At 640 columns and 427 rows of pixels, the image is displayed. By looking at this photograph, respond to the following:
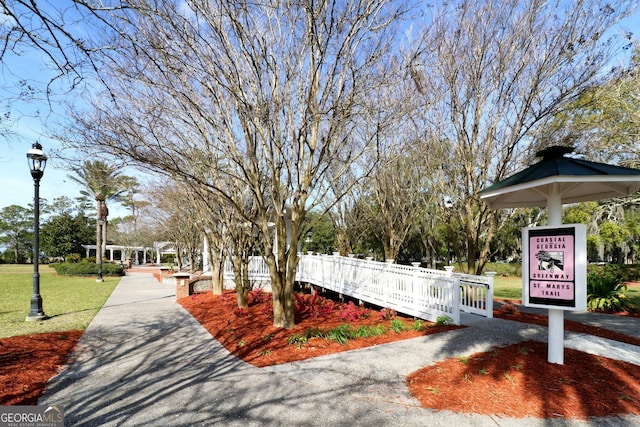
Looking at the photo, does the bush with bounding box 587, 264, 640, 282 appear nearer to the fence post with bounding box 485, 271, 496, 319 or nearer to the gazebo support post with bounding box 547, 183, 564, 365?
the fence post with bounding box 485, 271, 496, 319

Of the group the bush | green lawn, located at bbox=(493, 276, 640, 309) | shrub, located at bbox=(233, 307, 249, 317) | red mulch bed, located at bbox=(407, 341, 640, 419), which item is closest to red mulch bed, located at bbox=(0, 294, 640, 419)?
red mulch bed, located at bbox=(407, 341, 640, 419)

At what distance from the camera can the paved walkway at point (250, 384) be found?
11.6 ft

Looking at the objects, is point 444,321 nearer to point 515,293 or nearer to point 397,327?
point 397,327

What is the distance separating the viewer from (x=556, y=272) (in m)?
4.89

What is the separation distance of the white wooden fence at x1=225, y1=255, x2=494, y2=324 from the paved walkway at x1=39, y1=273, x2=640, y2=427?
81 cm

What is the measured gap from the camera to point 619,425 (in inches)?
131

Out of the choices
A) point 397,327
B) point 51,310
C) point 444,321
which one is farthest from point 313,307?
point 51,310

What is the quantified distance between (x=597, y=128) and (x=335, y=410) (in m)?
12.5

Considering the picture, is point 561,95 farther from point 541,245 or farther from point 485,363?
point 485,363

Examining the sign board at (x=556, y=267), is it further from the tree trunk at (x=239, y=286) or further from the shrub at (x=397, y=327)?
the tree trunk at (x=239, y=286)

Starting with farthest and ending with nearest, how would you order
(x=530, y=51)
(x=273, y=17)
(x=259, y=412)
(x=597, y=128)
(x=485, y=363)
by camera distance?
(x=597, y=128) → (x=530, y=51) → (x=273, y=17) → (x=485, y=363) → (x=259, y=412)

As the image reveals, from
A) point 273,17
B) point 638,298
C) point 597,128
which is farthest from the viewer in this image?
point 638,298

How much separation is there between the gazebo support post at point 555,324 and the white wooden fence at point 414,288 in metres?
2.19

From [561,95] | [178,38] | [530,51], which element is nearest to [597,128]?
[561,95]
